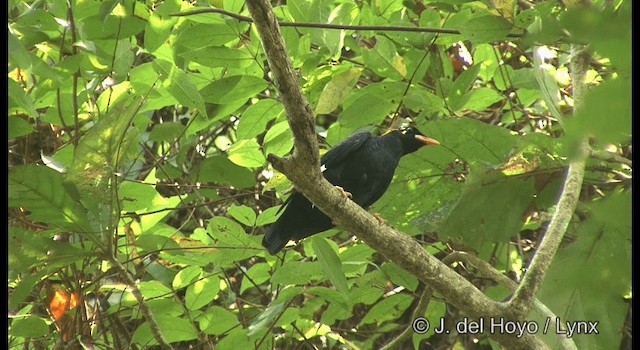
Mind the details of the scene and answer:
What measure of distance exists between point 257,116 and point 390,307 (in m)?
1.01

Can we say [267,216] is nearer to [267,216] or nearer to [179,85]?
[267,216]

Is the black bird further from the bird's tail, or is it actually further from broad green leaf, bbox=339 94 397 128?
broad green leaf, bbox=339 94 397 128

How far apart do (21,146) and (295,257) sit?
1427mm

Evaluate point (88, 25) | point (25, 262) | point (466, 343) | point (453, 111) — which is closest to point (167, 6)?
point (88, 25)

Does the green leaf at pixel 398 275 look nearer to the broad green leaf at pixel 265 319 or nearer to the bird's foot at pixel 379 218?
the bird's foot at pixel 379 218

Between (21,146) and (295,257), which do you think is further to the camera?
(21,146)

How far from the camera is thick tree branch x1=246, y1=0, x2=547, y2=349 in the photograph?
1945mm

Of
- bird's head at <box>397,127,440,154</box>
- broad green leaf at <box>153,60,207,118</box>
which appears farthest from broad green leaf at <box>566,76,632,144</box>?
bird's head at <box>397,127,440,154</box>

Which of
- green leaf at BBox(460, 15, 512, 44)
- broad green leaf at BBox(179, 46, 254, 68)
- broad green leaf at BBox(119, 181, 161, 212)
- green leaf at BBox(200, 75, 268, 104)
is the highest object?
broad green leaf at BBox(179, 46, 254, 68)

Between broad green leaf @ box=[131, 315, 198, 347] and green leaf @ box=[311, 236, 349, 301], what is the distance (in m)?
0.75

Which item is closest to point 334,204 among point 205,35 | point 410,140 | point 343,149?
point 205,35

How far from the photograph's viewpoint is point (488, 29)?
2.45 meters

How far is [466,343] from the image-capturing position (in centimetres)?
394
